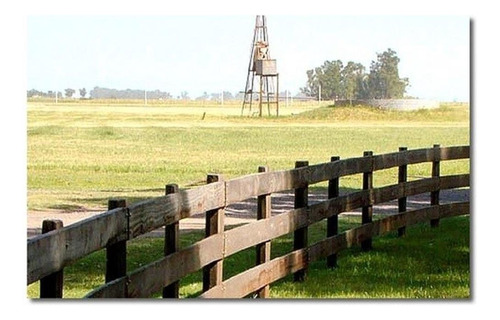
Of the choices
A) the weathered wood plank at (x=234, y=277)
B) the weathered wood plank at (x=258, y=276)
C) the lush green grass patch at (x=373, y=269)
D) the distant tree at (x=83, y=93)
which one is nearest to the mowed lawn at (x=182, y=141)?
the distant tree at (x=83, y=93)

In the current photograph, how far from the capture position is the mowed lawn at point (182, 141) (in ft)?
23.1

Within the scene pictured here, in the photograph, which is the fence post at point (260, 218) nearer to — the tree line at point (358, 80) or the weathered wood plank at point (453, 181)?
the tree line at point (358, 80)

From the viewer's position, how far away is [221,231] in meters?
4.88

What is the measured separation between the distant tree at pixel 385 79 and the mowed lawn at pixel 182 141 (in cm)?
15

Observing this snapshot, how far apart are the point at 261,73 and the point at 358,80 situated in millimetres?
813

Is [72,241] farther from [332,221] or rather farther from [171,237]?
[332,221]

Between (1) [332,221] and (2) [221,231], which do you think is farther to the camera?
(1) [332,221]

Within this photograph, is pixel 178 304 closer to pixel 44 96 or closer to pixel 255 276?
pixel 255 276

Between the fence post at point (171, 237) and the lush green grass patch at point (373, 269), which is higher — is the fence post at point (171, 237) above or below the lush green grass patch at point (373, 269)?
above

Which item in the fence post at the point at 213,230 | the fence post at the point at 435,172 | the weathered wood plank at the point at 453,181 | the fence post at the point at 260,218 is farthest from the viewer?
the weathered wood plank at the point at 453,181

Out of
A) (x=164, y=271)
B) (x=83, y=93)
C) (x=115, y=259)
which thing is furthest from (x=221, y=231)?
(x=83, y=93)

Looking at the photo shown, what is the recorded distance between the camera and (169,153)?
24.7 ft

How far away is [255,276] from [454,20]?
7.32 ft
